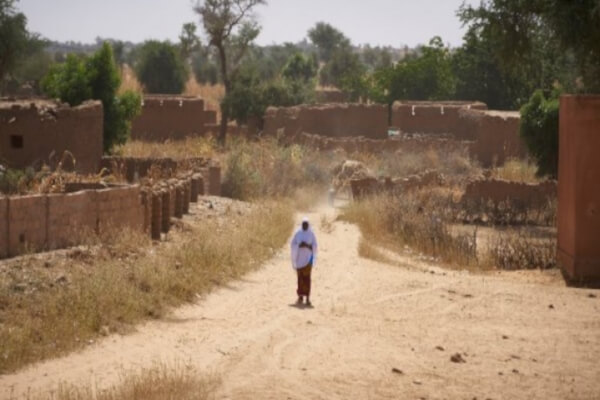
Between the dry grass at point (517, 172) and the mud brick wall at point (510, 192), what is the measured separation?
290 centimetres

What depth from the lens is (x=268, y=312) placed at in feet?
41.7

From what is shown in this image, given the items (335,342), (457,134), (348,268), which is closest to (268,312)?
Answer: (335,342)

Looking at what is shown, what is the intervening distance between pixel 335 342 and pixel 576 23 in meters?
7.68

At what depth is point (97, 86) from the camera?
27781mm

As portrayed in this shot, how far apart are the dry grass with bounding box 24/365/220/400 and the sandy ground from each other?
0.70ft

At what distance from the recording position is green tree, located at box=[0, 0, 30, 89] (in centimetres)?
3706

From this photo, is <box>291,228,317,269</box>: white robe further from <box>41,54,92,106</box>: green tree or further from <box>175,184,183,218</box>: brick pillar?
<box>41,54,92,106</box>: green tree

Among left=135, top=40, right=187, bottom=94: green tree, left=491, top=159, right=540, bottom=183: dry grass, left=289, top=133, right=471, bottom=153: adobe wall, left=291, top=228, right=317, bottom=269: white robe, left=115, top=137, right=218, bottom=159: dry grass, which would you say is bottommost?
left=291, top=228, right=317, bottom=269: white robe

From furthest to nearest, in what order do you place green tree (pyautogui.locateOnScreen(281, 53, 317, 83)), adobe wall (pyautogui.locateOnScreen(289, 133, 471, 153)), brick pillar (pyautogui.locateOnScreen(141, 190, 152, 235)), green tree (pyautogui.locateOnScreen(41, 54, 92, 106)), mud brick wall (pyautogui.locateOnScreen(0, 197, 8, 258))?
green tree (pyautogui.locateOnScreen(281, 53, 317, 83)) < adobe wall (pyautogui.locateOnScreen(289, 133, 471, 153)) < green tree (pyautogui.locateOnScreen(41, 54, 92, 106)) < brick pillar (pyautogui.locateOnScreen(141, 190, 152, 235)) < mud brick wall (pyautogui.locateOnScreen(0, 197, 8, 258))

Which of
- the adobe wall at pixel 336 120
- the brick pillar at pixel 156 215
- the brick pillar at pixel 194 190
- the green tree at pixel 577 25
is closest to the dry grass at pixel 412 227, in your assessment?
the brick pillar at pixel 194 190

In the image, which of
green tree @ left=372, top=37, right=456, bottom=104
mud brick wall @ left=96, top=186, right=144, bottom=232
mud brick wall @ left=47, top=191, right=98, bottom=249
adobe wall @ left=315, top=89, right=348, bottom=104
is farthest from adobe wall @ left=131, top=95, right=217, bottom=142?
mud brick wall @ left=47, top=191, right=98, bottom=249

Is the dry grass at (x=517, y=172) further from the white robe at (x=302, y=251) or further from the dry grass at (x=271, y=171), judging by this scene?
the white robe at (x=302, y=251)

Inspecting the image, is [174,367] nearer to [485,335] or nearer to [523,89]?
[485,335]

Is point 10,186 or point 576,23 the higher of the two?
point 576,23
